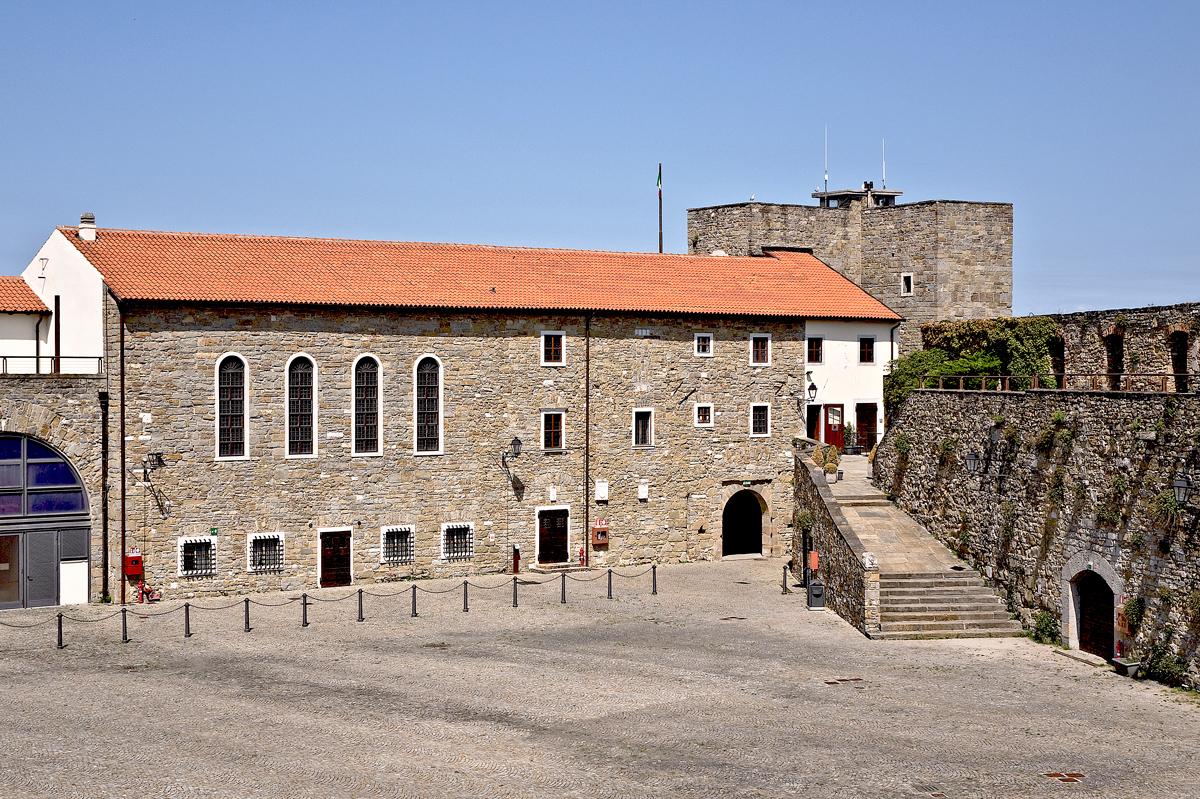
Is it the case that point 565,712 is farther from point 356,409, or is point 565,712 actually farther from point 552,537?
point 552,537

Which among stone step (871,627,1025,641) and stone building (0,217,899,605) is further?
stone building (0,217,899,605)

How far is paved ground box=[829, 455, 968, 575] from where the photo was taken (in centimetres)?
3020

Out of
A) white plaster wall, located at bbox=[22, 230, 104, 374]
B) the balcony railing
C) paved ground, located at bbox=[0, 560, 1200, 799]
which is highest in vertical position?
white plaster wall, located at bbox=[22, 230, 104, 374]

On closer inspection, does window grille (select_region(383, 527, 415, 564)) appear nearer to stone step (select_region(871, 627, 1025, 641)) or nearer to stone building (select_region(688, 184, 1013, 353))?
stone step (select_region(871, 627, 1025, 641))

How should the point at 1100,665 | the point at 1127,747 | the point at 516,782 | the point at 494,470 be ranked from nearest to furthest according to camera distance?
the point at 516,782, the point at 1127,747, the point at 1100,665, the point at 494,470

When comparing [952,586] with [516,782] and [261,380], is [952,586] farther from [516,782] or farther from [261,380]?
[261,380]

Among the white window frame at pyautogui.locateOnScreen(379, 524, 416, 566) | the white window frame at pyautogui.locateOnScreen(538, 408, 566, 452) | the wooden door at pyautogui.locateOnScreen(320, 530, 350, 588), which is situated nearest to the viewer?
the wooden door at pyautogui.locateOnScreen(320, 530, 350, 588)

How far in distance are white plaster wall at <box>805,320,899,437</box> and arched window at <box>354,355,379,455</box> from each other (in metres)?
13.0

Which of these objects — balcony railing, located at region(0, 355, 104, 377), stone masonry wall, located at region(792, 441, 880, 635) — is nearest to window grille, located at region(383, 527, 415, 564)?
balcony railing, located at region(0, 355, 104, 377)

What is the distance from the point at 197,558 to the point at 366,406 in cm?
555

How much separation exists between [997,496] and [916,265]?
18.1 m

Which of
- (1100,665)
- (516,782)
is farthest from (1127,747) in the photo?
(516,782)

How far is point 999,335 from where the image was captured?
40875 millimetres

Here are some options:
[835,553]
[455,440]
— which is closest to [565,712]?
[835,553]
